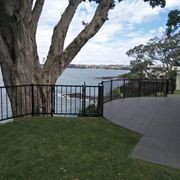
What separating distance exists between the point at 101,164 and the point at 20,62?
4.32 m

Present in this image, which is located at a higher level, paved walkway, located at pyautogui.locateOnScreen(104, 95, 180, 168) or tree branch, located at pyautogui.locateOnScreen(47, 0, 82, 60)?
tree branch, located at pyautogui.locateOnScreen(47, 0, 82, 60)

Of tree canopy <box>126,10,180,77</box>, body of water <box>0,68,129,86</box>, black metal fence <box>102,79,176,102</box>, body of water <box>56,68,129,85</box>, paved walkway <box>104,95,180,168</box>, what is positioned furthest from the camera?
body of water <box>56,68,129,85</box>

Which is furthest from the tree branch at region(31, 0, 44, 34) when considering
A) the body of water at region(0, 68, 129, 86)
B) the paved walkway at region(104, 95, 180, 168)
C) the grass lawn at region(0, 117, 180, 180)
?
the body of water at region(0, 68, 129, 86)

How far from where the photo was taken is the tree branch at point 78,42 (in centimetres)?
802

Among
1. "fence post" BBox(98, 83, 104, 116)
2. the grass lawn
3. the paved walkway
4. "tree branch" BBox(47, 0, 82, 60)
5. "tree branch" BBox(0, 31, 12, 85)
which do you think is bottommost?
the paved walkway

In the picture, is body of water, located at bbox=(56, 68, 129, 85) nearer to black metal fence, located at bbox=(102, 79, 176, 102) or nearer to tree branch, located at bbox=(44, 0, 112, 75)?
black metal fence, located at bbox=(102, 79, 176, 102)

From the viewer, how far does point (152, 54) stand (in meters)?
34.9

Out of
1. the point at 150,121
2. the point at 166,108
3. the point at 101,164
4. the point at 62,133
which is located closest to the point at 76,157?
the point at 101,164

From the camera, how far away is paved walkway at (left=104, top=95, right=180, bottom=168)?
4.20m

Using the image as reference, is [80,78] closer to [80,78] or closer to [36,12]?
[80,78]

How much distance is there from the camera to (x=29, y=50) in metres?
7.12

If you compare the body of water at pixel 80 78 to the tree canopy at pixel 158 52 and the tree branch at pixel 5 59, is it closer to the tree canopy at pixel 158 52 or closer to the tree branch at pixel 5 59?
the tree canopy at pixel 158 52

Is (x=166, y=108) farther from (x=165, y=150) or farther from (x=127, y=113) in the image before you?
(x=165, y=150)

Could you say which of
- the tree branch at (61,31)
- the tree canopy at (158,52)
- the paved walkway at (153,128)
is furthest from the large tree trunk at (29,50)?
the tree canopy at (158,52)
